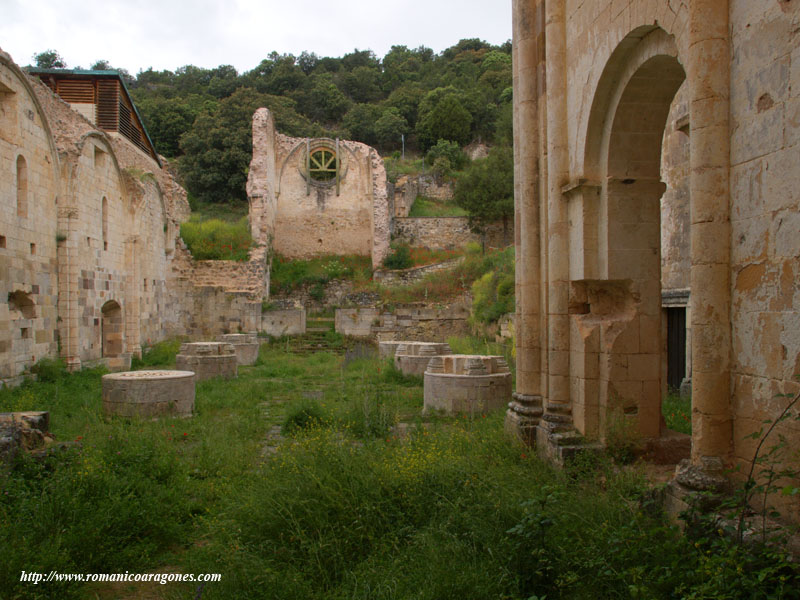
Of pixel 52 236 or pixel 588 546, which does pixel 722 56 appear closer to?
pixel 588 546

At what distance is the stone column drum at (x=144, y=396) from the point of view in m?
9.20

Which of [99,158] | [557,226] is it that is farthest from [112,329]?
[557,226]

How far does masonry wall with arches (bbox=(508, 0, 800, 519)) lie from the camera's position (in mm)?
3504

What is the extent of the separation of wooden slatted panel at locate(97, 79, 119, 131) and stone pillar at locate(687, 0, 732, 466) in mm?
24792

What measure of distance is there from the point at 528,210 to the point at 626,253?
1.48m

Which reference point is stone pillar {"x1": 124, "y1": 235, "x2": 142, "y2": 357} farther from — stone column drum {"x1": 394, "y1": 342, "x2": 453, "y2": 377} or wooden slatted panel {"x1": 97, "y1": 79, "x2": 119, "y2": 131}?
wooden slatted panel {"x1": 97, "y1": 79, "x2": 119, "y2": 131}

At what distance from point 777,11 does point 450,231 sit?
28.7 metres

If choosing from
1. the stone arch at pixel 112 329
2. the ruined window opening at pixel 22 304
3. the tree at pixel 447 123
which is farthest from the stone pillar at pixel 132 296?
the tree at pixel 447 123

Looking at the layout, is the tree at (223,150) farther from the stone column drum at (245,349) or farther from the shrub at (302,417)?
the shrub at (302,417)

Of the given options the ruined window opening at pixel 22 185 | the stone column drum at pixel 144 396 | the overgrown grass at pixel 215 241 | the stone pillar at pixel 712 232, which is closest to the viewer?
the stone pillar at pixel 712 232

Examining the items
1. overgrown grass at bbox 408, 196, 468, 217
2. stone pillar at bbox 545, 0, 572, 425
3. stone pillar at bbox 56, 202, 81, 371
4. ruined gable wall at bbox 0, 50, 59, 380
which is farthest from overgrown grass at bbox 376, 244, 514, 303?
stone pillar at bbox 545, 0, 572, 425

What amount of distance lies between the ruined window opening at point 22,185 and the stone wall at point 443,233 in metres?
21.4

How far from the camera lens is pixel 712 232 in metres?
3.82

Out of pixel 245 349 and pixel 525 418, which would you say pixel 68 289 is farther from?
pixel 525 418
